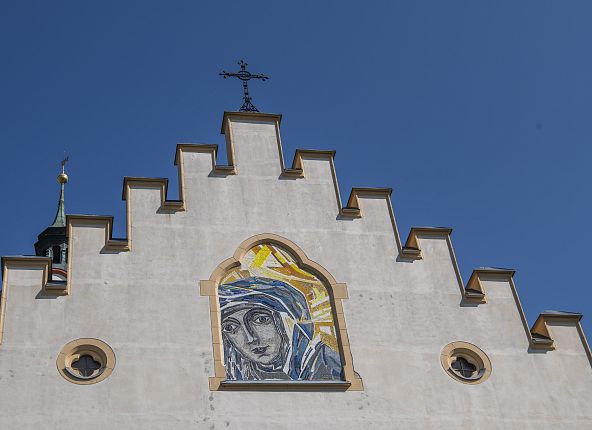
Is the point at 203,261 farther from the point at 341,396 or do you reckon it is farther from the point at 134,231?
the point at 341,396

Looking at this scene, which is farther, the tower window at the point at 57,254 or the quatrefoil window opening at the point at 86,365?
the tower window at the point at 57,254

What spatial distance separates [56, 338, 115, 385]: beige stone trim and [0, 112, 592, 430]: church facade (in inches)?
0.9

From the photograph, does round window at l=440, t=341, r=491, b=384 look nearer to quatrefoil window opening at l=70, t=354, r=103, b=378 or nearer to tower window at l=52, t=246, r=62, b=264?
quatrefoil window opening at l=70, t=354, r=103, b=378

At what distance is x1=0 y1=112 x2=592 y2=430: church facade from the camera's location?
1552cm

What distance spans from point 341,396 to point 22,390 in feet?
15.8

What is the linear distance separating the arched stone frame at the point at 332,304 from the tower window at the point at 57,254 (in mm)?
20375

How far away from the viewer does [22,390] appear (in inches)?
593

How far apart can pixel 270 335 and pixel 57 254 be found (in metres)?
21.9

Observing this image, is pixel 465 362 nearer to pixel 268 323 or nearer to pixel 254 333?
pixel 268 323

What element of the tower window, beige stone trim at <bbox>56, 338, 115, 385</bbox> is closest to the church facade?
beige stone trim at <bbox>56, 338, 115, 385</bbox>

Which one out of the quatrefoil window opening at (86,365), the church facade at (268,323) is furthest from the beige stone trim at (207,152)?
the quatrefoil window opening at (86,365)

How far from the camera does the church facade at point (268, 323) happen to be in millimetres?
15516

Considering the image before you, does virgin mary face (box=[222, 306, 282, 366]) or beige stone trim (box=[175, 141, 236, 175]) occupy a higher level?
beige stone trim (box=[175, 141, 236, 175])

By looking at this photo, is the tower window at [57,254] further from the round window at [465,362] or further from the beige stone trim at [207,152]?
the round window at [465,362]
